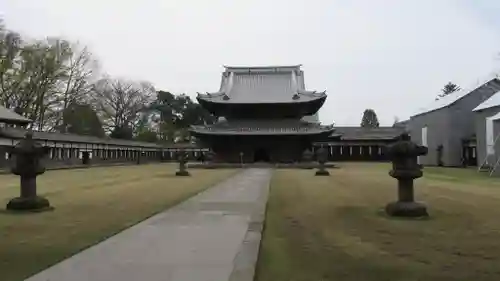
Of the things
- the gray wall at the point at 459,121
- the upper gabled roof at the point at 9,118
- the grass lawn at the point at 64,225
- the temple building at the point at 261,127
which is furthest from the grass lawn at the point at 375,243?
the gray wall at the point at 459,121

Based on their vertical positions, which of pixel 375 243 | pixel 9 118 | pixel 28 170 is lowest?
pixel 375 243

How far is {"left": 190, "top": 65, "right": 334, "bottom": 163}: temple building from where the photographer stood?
1928 inches

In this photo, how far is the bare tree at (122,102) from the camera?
232 feet

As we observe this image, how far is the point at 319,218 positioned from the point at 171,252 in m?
4.52

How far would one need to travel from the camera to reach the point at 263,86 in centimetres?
5756

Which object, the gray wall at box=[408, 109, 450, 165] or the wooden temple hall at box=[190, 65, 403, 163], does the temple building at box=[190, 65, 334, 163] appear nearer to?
the wooden temple hall at box=[190, 65, 403, 163]

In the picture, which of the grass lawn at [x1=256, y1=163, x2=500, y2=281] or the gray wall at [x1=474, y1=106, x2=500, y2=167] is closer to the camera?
the grass lawn at [x1=256, y1=163, x2=500, y2=281]

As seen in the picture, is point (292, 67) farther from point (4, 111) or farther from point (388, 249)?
point (388, 249)

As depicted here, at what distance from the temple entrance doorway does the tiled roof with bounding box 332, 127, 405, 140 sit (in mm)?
18292

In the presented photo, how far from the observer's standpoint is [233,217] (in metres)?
10.7

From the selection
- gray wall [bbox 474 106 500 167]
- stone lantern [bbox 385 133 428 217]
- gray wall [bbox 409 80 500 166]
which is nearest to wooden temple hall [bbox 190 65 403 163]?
gray wall [bbox 409 80 500 166]

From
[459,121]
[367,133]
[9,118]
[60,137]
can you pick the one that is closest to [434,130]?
[459,121]

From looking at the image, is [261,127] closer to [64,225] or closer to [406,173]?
[406,173]

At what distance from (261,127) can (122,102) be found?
30.1 m
